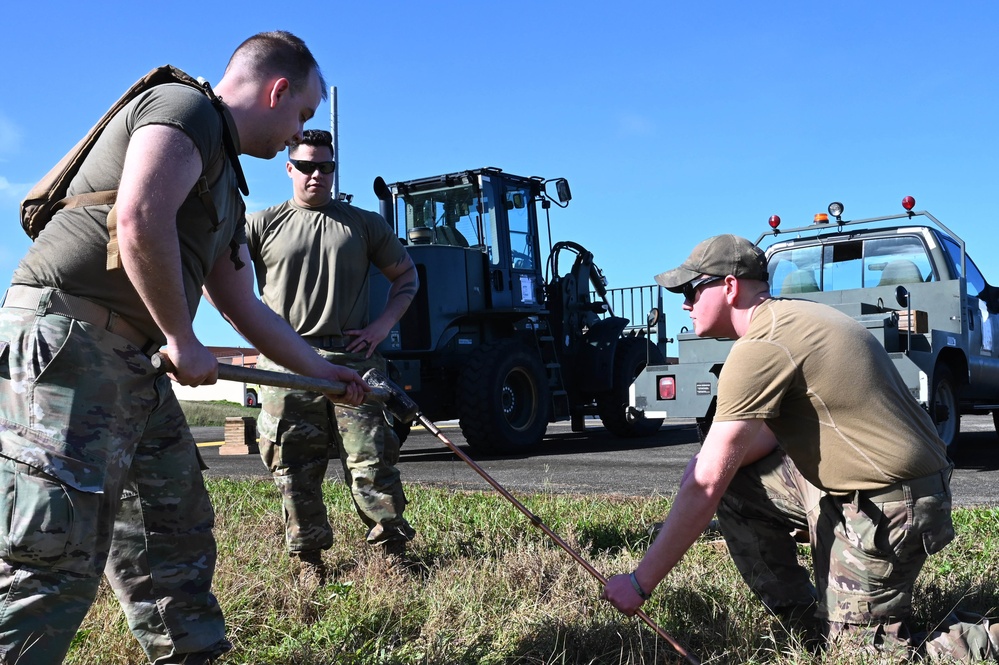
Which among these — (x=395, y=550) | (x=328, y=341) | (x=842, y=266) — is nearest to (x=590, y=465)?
(x=842, y=266)

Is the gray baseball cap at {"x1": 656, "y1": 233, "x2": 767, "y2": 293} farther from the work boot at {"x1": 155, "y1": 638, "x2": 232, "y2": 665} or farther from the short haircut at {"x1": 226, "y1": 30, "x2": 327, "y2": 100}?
the work boot at {"x1": 155, "y1": 638, "x2": 232, "y2": 665}

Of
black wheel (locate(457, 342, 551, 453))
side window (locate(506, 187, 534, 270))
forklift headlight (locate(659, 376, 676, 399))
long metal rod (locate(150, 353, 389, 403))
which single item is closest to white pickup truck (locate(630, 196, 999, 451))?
→ forklift headlight (locate(659, 376, 676, 399))

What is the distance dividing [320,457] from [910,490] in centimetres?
239

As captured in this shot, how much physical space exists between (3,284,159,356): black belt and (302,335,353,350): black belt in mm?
1770

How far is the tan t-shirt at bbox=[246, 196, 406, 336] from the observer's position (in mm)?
4117

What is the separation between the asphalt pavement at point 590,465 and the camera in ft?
22.5

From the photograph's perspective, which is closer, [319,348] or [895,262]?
[319,348]

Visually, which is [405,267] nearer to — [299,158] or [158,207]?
[299,158]

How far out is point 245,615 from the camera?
322 cm

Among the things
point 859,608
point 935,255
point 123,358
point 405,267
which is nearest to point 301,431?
point 405,267

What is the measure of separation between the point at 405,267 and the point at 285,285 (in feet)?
1.90

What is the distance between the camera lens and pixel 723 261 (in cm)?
282

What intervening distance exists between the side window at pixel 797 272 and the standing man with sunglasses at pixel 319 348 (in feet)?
18.2

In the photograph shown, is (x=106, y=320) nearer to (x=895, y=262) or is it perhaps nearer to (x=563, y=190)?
(x=895, y=262)
